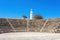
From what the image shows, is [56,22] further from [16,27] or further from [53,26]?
[16,27]

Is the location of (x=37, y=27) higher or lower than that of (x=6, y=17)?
lower

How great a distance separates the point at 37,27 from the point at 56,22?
2679 millimetres

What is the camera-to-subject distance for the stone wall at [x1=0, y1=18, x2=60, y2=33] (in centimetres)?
1580

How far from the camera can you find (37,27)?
16.3 m

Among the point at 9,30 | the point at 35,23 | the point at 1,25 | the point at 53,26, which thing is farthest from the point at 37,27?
the point at 1,25

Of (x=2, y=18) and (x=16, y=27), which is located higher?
(x=2, y=18)

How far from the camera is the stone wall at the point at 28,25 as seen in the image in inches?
622

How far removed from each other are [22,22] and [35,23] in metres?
1.77

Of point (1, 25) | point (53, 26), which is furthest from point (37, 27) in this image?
point (1, 25)

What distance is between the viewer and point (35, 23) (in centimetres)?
1664

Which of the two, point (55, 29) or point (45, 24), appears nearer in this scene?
point (55, 29)

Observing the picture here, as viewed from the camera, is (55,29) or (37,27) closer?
(55,29)

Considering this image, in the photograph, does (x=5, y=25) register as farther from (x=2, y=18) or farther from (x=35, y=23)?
(x=35, y=23)

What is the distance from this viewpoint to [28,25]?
53.8ft
